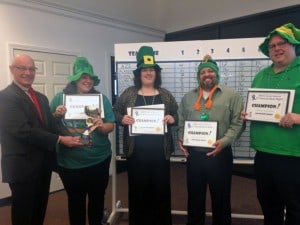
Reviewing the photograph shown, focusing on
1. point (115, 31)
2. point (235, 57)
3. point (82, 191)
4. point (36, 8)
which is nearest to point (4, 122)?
point (82, 191)

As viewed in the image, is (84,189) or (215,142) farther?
(84,189)

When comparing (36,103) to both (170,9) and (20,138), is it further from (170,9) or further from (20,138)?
(170,9)

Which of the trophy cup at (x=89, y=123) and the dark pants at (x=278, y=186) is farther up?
the trophy cup at (x=89, y=123)

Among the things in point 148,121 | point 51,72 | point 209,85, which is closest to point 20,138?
point 148,121

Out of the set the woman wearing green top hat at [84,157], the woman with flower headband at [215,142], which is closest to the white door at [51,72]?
the woman wearing green top hat at [84,157]

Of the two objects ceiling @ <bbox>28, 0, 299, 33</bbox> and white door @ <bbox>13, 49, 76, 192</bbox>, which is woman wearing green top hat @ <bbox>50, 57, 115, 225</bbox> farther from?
ceiling @ <bbox>28, 0, 299, 33</bbox>

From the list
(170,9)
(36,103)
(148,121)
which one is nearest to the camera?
(36,103)

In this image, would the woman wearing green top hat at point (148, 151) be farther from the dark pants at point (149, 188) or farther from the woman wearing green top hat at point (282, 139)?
the woman wearing green top hat at point (282, 139)

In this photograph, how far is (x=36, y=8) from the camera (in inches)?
152

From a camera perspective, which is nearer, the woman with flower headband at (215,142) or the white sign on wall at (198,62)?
the woman with flower headband at (215,142)

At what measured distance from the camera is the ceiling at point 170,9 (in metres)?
4.34

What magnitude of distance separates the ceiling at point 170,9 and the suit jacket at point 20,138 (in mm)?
2352

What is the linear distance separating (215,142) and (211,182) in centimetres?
33

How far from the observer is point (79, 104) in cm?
225
